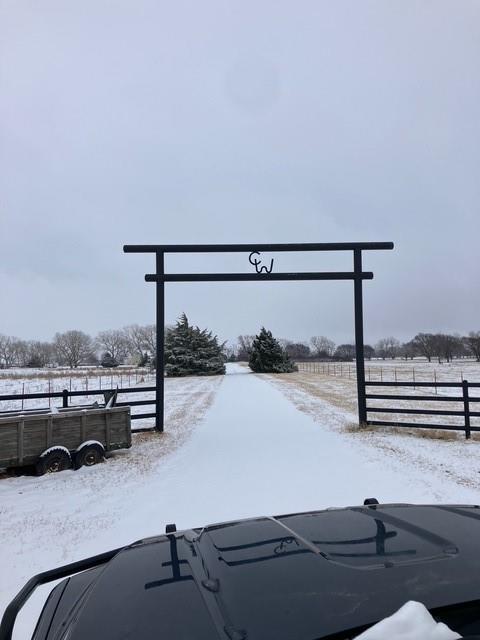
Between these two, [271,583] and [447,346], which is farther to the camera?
[447,346]

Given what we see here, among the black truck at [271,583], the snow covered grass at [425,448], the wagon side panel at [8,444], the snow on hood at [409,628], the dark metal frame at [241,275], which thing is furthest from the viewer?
the dark metal frame at [241,275]

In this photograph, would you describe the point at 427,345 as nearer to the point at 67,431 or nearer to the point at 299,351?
the point at 299,351

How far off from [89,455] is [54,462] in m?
0.65

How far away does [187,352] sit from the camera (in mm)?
49250

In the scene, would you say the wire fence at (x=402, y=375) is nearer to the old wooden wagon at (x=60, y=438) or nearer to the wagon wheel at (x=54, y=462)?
the old wooden wagon at (x=60, y=438)

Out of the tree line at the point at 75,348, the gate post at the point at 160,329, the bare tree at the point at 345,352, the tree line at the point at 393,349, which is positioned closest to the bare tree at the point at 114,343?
the tree line at the point at 75,348

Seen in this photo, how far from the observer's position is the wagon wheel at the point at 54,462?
709 centimetres

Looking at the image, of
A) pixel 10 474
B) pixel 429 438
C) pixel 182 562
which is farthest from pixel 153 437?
pixel 182 562

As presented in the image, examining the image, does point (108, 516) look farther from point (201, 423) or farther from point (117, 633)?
point (201, 423)

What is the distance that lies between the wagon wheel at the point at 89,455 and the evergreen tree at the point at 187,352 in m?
40.9

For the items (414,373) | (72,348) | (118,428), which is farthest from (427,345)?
(118,428)

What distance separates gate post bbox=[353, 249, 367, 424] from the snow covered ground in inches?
32.9

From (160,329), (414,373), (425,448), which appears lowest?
(414,373)

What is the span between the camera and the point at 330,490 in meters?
5.79
